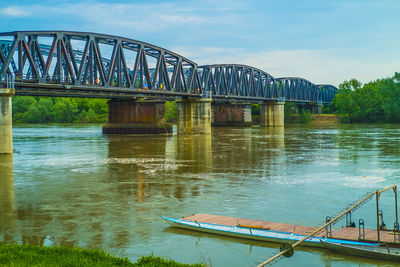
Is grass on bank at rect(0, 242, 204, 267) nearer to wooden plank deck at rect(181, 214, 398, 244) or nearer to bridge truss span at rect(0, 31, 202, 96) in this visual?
wooden plank deck at rect(181, 214, 398, 244)

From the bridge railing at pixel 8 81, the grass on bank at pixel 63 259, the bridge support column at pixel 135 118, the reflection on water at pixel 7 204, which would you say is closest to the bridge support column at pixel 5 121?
the bridge railing at pixel 8 81

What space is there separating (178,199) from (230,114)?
155 m

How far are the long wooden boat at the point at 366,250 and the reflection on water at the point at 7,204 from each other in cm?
1141

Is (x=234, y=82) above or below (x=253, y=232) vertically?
above

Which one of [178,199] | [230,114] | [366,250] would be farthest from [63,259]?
[230,114]

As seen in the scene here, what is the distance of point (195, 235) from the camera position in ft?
60.8

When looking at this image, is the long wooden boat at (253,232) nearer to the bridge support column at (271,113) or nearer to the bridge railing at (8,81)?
the bridge railing at (8,81)

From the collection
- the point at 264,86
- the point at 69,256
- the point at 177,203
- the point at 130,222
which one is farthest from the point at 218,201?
the point at 264,86

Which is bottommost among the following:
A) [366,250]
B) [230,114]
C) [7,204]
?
[7,204]

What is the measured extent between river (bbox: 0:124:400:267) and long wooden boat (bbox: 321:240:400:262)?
0.83 feet

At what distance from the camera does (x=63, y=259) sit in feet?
44.9

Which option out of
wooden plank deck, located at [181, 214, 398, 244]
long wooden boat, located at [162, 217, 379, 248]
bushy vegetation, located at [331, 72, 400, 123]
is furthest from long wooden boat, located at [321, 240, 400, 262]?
bushy vegetation, located at [331, 72, 400, 123]

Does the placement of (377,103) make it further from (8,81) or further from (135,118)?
(8,81)

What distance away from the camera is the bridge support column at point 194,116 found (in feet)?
363
